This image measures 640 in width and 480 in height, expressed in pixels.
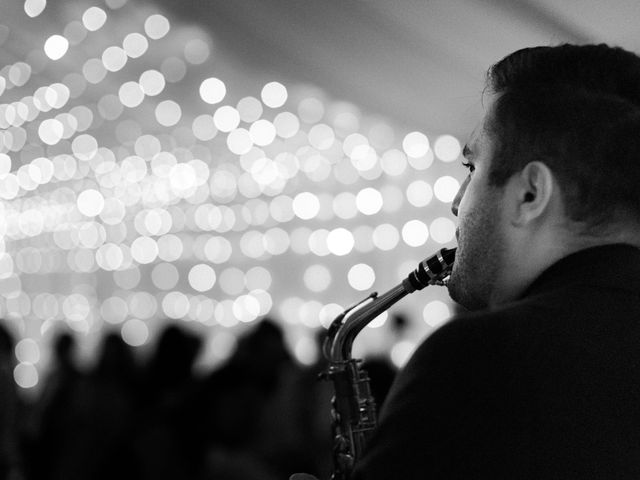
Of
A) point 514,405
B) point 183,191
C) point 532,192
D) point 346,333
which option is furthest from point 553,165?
point 183,191

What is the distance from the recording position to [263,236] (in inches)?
340

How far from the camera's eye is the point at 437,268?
1899mm

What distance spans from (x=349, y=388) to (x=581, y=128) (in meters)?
1.42

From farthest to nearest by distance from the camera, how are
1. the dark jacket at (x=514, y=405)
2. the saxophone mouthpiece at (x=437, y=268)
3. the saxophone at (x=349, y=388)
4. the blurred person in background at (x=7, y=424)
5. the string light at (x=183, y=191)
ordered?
1. the string light at (x=183, y=191)
2. the blurred person in background at (x=7, y=424)
3. the saxophone at (x=349, y=388)
4. the saxophone mouthpiece at (x=437, y=268)
5. the dark jacket at (x=514, y=405)

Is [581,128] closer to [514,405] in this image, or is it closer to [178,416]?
[514,405]

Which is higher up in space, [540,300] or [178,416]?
[540,300]

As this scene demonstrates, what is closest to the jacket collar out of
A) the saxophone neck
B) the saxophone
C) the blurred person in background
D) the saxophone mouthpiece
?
the saxophone mouthpiece

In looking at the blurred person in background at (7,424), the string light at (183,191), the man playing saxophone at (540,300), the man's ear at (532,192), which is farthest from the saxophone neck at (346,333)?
the string light at (183,191)

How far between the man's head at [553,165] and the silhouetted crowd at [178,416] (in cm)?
195

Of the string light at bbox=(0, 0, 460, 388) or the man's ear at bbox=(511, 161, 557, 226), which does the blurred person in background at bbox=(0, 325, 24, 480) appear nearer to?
the string light at bbox=(0, 0, 460, 388)

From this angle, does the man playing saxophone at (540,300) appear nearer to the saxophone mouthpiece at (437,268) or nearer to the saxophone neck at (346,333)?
the saxophone mouthpiece at (437,268)

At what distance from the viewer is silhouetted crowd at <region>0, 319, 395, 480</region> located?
3.24 metres

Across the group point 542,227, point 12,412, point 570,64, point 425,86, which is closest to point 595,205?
point 542,227

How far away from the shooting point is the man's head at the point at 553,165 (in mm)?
1237
